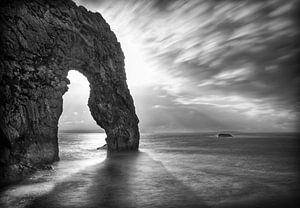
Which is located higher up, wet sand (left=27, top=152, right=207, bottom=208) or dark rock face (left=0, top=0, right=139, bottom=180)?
dark rock face (left=0, top=0, right=139, bottom=180)

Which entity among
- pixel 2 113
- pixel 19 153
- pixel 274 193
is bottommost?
pixel 274 193

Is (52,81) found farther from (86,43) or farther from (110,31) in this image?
(110,31)

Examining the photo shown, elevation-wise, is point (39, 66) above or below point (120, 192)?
above

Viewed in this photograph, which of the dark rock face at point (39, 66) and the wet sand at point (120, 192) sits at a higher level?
the dark rock face at point (39, 66)

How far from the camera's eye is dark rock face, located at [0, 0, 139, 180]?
20625 mm

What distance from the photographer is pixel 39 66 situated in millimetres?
26016

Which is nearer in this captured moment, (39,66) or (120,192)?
(120,192)

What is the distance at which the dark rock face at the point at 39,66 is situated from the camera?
67.7 ft

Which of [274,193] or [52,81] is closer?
[274,193]

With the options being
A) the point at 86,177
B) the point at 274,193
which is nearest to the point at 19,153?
the point at 86,177

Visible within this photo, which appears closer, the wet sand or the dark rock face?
the wet sand

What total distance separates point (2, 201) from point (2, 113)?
29.2ft

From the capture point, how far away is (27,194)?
49.5 feet

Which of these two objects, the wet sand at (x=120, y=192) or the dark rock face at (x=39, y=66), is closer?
the wet sand at (x=120, y=192)
